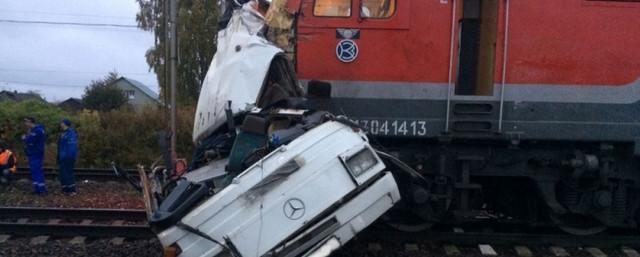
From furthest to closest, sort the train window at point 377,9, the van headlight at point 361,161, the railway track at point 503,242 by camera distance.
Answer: the railway track at point 503,242
the train window at point 377,9
the van headlight at point 361,161

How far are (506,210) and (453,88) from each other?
83.0 inches

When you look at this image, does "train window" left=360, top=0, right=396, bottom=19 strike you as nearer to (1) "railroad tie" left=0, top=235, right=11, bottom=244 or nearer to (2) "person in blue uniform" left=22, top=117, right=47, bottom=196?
(1) "railroad tie" left=0, top=235, right=11, bottom=244

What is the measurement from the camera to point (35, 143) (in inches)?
475

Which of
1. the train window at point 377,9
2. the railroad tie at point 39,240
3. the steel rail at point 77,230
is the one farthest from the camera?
the steel rail at point 77,230

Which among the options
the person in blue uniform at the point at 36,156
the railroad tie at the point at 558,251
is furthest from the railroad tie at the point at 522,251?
the person in blue uniform at the point at 36,156

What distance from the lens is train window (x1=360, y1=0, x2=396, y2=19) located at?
23.3ft

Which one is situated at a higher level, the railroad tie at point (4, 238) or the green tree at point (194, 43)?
the green tree at point (194, 43)

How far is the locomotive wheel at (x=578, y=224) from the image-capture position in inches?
308

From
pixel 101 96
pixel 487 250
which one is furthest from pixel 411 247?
pixel 101 96

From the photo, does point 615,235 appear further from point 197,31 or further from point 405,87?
point 197,31

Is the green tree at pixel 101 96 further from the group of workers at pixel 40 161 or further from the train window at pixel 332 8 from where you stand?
the train window at pixel 332 8

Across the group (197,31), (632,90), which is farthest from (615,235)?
(197,31)

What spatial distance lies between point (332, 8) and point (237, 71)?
1.25 metres

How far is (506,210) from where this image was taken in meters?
8.40
